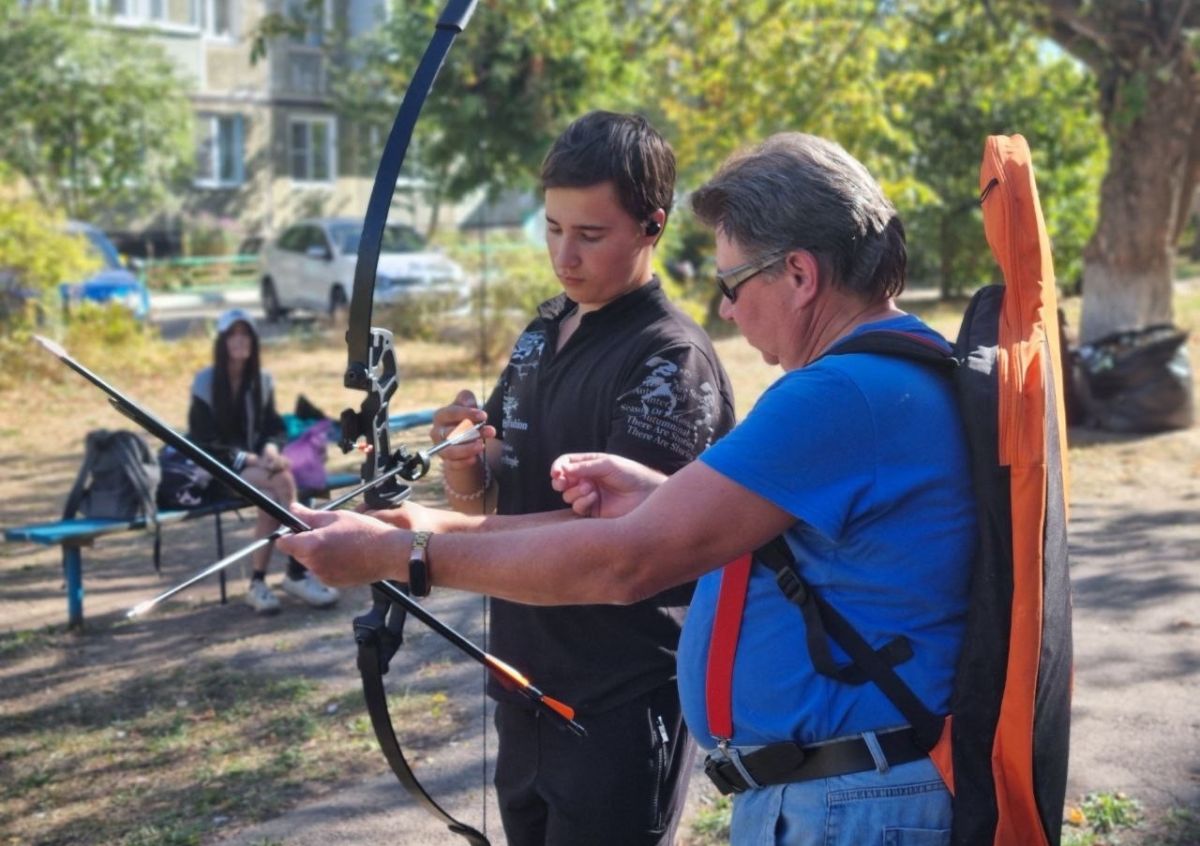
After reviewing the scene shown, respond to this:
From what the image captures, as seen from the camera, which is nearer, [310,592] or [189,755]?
A: [189,755]

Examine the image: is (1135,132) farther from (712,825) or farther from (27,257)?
(27,257)

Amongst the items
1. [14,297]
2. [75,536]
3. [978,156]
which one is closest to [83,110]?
[14,297]

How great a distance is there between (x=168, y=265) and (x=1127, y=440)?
2112 cm

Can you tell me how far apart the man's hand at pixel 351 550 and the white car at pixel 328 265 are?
14.5m

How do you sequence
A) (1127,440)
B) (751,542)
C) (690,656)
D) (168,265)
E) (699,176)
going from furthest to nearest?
(168,265)
(699,176)
(1127,440)
(690,656)
(751,542)

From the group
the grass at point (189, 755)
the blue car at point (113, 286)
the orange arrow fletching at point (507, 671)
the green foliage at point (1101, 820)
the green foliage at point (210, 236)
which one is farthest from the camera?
the green foliage at point (210, 236)

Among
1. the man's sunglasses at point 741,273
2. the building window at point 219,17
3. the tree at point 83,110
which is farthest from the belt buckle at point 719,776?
the building window at point 219,17

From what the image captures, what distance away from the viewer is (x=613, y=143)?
247 cm

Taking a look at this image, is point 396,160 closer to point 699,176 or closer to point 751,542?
point 751,542

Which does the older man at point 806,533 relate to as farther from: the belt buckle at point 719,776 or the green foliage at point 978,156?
the green foliage at point 978,156

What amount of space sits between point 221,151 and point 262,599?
94.2ft

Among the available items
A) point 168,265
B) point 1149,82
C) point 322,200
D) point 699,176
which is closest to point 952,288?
point 699,176

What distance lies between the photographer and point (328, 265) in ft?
65.8

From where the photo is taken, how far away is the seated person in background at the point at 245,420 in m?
6.73
